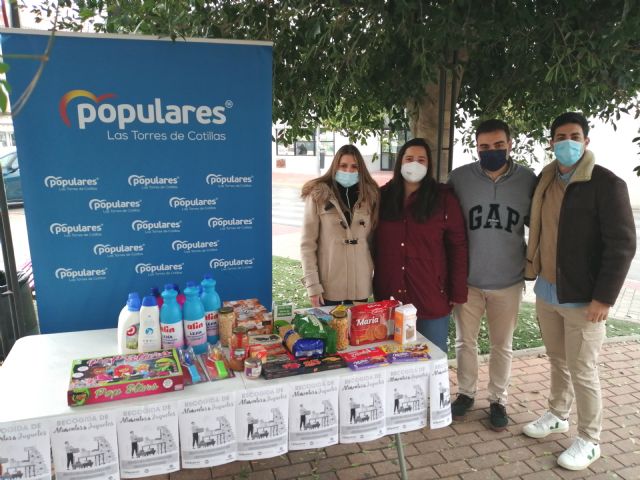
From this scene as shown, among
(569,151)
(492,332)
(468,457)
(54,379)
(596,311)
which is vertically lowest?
(468,457)

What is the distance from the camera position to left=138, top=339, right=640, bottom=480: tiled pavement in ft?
9.30

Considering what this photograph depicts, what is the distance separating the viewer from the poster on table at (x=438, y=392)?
2.29 metres

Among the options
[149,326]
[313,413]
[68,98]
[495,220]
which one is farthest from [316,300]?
[68,98]

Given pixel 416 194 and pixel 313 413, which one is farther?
pixel 416 194

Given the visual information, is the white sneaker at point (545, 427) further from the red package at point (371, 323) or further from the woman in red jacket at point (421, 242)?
the red package at point (371, 323)

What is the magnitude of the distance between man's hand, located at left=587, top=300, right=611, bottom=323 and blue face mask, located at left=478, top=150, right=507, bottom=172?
0.95 m

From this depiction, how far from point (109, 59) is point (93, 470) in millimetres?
2092

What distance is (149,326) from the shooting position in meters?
2.18

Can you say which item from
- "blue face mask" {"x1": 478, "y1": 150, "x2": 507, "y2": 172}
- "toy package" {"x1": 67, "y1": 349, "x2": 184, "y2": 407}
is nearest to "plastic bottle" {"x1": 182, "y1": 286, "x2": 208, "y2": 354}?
"toy package" {"x1": 67, "y1": 349, "x2": 184, "y2": 407}

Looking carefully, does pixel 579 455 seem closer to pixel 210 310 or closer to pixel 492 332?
pixel 492 332

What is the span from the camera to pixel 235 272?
3146mm

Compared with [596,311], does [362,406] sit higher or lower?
lower

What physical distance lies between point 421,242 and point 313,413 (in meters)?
1.26

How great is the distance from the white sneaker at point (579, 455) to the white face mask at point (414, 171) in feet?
6.19
